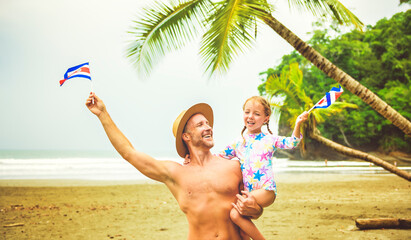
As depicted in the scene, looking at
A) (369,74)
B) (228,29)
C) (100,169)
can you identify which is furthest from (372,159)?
(369,74)

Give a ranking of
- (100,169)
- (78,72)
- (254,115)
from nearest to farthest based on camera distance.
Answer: (78,72), (254,115), (100,169)

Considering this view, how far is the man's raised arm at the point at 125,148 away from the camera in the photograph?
2.78m

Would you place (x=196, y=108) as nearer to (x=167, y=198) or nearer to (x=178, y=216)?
(x=178, y=216)

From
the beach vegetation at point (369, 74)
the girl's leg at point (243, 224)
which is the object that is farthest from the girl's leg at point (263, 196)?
the beach vegetation at point (369, 74)

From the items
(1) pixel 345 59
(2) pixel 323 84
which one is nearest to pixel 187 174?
(2) pixel 323 84

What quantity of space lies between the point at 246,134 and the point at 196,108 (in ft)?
2.39

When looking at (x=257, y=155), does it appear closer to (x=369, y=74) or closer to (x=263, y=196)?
(x=263, y=196)

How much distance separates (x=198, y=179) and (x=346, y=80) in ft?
11.8

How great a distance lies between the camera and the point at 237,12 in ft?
15.8

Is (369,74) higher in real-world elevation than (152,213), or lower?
higher

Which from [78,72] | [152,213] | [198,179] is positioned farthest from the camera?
[152,213]

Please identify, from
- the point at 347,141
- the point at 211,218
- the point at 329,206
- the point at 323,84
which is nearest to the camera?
the point at 211,218

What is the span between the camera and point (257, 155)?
3270 millimetres

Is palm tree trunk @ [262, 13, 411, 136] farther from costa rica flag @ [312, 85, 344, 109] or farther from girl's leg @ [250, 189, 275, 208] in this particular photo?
girl's leg @ [250, 189, 275, 208]
